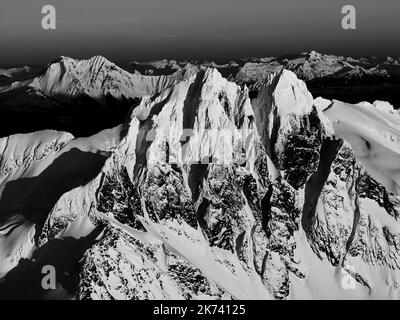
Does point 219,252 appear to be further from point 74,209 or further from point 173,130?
point 74,209

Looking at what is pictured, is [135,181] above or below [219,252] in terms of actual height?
above

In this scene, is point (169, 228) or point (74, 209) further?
point (169, 228)
